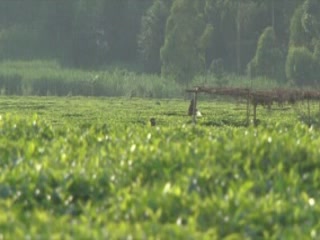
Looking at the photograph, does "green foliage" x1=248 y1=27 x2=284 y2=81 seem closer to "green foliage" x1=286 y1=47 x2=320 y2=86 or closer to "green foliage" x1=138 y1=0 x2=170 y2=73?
"green foliage" x1=286 y1=47 x2=320 y2=86

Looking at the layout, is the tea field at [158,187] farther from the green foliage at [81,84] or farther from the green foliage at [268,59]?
the green foliage at [81,84]

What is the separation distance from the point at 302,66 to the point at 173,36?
1033 centimetres

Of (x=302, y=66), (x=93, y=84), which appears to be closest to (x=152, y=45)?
(x=93, y=84)

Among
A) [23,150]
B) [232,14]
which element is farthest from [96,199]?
[232,14]

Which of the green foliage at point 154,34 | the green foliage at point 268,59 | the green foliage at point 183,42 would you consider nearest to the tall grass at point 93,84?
the green foliage at point 268,59

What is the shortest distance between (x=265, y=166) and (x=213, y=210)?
246cm

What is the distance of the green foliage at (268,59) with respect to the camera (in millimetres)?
72750

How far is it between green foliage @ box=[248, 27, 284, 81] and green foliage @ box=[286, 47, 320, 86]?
7.26ft

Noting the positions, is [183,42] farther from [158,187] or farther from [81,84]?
[158,187]

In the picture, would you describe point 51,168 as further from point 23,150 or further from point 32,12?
point 32,12

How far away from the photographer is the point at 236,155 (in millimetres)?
10492

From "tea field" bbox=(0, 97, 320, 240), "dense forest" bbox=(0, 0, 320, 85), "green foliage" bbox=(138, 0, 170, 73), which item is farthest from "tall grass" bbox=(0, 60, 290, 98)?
"tea field" bbox=(0, 97, 320, 240)

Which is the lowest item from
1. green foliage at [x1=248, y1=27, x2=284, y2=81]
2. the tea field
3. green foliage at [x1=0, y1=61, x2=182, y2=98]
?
green foliage at [x1=0, y1=61, x2=182, y2=98]

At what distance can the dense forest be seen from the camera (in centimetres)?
7325
